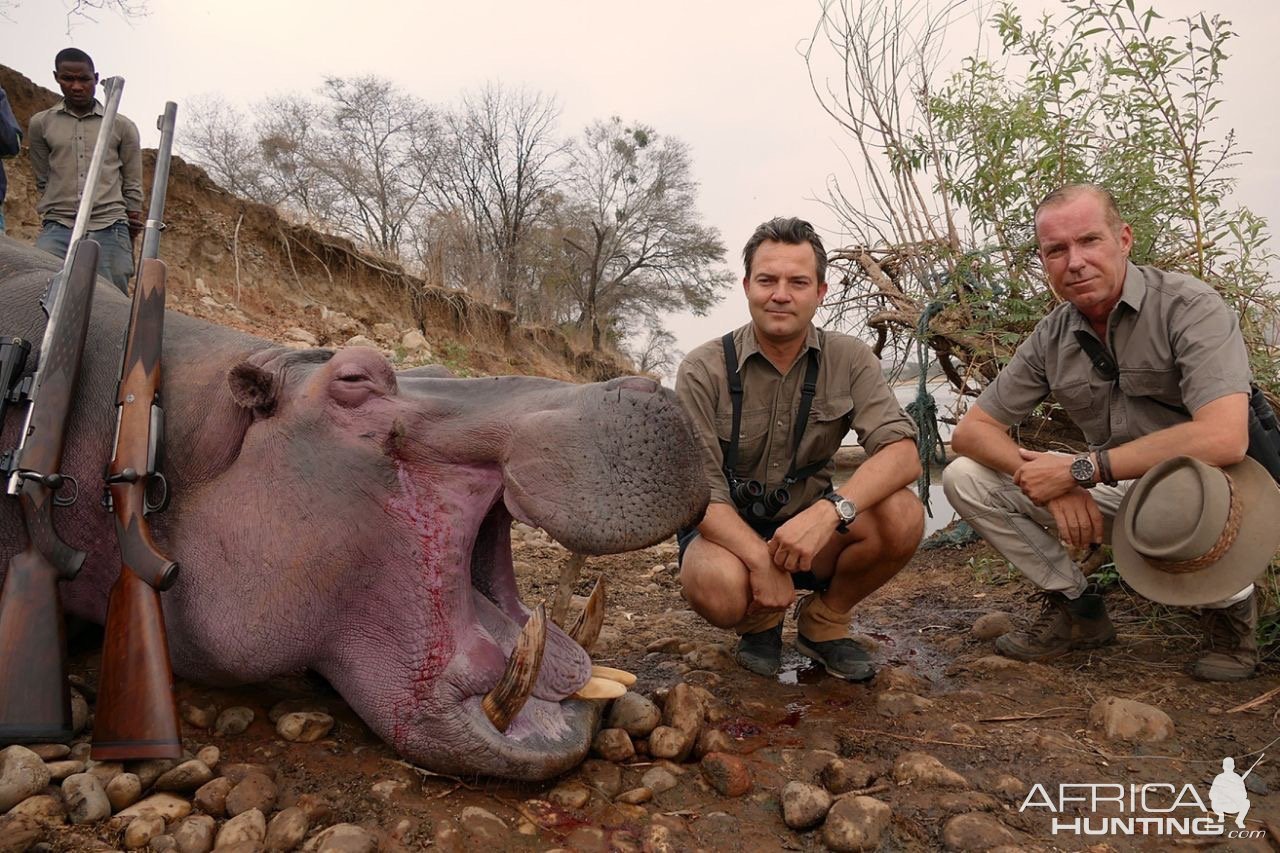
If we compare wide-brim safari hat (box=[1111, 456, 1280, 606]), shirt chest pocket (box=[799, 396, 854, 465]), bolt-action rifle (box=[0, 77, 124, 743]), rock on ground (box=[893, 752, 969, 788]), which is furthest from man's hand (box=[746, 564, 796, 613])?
bolt-action rifle (box=[0, 77, 124, 743])

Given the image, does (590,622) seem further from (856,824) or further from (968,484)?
(968,484)

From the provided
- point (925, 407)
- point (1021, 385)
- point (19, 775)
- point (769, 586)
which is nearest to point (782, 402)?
point (769, 586)

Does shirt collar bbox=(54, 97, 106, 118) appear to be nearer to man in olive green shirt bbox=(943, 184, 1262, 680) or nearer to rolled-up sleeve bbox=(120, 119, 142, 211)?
rolled-up sleeve bbox=(120, 119, 142, 211)

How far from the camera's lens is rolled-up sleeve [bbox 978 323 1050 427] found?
3.35 metres

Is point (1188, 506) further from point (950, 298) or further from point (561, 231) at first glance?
point (561, 231)

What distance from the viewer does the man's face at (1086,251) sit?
3.00m

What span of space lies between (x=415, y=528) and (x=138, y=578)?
24.4 inches

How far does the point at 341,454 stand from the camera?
1.89 meters

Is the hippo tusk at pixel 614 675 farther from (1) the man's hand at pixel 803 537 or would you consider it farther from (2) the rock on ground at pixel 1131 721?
(2) the rock on ground at pixel 1131 721

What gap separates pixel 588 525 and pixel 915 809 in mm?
1037

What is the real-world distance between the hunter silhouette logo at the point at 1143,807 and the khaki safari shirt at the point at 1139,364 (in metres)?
1.28

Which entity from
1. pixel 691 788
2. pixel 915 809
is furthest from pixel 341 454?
pixel 915 809

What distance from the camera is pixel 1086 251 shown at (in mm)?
3012

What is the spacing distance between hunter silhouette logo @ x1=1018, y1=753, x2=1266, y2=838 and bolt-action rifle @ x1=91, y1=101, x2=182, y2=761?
1.95 metres
